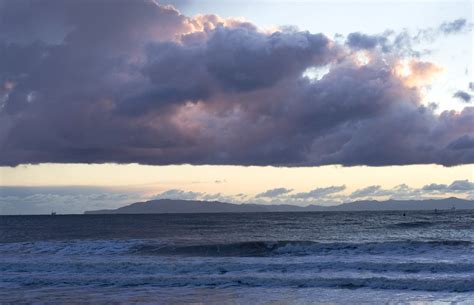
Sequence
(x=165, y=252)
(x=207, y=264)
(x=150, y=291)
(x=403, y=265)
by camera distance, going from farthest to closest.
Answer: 1. (x=165, y=252)
2. (x=207, y=264)
3. (x=403, y=265)
4. (x=150, y=291)

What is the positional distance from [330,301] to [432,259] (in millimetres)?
13930

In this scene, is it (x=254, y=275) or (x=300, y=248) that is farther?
(x=300, y=248)

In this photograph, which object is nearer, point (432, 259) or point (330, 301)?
point (330, 301)

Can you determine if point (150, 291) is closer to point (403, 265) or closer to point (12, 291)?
point (12, 291)

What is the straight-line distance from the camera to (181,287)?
26047mm

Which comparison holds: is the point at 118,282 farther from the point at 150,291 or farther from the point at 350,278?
the point at 350,278

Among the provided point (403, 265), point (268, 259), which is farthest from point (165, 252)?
point (403, 265)

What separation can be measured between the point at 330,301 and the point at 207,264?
11.8 m

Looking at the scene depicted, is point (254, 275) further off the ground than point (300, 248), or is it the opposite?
point (300, 248)

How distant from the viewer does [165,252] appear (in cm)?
4234

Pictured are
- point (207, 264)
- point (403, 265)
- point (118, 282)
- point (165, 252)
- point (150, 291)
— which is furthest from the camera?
point (165, 252)

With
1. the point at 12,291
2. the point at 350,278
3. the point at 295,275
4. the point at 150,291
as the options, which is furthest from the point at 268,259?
the point at 12,291

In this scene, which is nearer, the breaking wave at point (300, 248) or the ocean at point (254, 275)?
the ocean at point (254, 275)

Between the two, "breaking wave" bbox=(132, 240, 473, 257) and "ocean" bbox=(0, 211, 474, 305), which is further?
"breaking wave" bbox=(132, 240, 473, 257)
